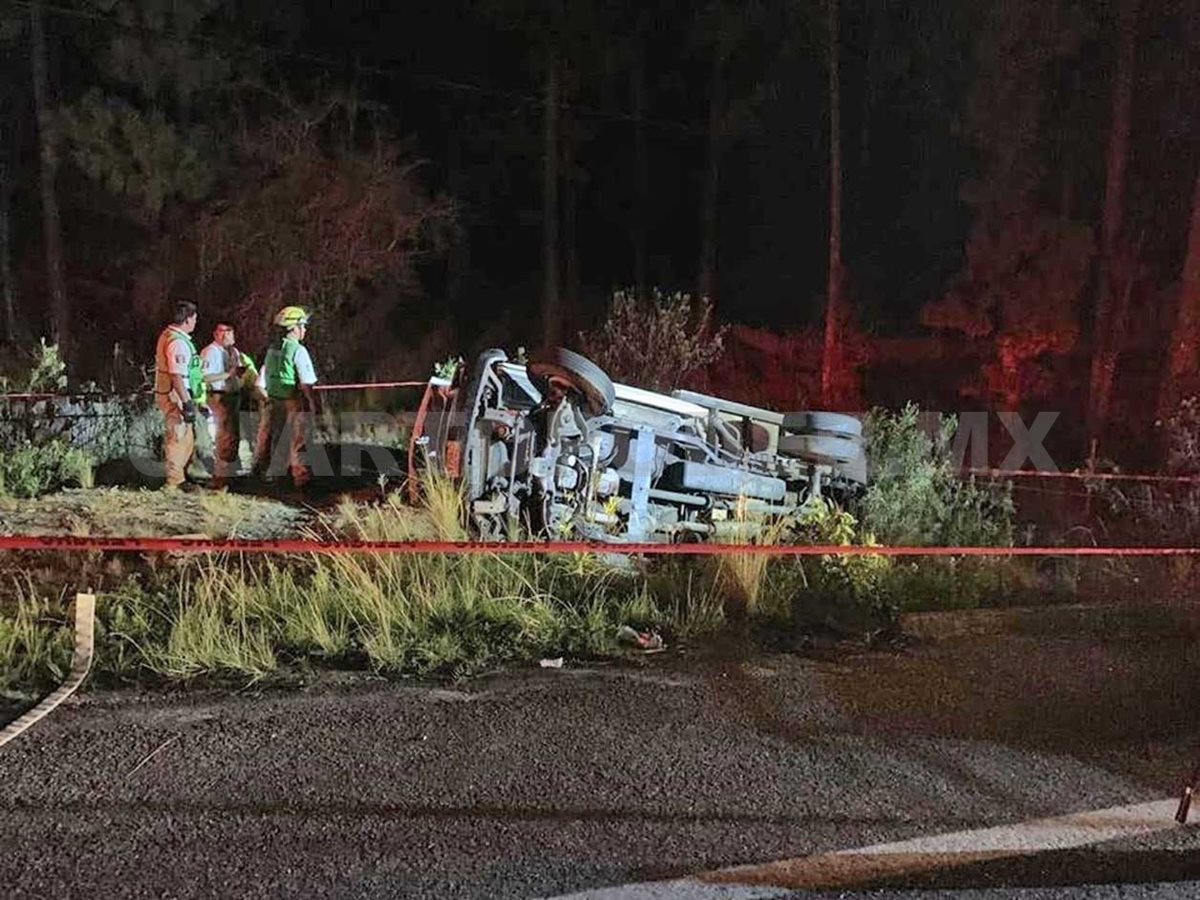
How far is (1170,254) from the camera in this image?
1916cm

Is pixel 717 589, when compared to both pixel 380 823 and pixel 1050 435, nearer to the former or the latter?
pixel 380 823

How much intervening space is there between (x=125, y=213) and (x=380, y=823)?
672 inches

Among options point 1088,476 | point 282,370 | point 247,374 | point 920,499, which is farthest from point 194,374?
point 1088,476

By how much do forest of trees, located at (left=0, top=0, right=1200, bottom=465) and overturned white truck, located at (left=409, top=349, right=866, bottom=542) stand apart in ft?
29.2

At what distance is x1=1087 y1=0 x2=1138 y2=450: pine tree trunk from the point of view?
18.2 meters

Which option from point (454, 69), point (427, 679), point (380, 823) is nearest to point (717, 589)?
point (427, 679)

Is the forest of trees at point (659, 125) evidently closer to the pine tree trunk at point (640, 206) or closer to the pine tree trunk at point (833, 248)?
the pine tree trunk at point (833, 248)

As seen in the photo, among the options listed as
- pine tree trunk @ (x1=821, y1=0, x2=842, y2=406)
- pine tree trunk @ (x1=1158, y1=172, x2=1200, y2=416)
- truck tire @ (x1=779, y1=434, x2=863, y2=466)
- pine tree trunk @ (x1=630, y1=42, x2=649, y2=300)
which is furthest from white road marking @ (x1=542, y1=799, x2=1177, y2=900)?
pine tree trunk @ (x1=630, y1=42, x2=649, y2=300)

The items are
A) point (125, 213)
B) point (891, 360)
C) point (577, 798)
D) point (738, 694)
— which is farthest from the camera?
point (891, 360)

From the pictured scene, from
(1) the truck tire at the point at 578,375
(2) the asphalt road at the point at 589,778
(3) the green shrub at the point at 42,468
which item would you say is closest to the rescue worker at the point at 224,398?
(3) the green shrub at the point at 42,468

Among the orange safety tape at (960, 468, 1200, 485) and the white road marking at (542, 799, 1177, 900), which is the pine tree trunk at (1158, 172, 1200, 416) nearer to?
the orange safety tape at (960, 468, 1200, 485)

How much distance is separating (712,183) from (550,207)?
4.32 m

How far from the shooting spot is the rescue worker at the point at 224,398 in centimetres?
971

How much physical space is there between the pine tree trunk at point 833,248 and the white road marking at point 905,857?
1725 cm
